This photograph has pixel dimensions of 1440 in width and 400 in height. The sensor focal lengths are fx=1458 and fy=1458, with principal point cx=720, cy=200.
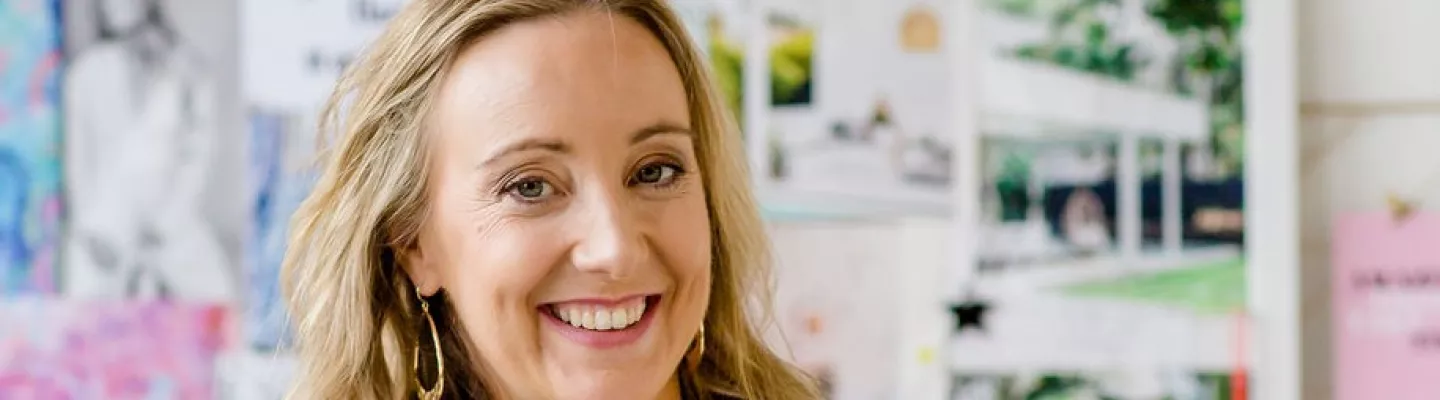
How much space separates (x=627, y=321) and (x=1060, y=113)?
1.99ft

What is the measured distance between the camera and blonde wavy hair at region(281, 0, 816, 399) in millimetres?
890

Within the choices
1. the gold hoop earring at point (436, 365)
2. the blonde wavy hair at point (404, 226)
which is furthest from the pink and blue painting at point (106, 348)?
the gold hoop earring at point (436, 365)

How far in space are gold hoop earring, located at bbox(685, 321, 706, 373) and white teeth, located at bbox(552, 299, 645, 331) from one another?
0.13 metres

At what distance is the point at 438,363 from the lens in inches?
37.5

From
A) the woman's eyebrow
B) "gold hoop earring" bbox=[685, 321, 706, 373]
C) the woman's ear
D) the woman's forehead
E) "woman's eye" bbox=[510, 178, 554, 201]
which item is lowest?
"gold hoop earring" bbox=[685, 321, 706, 373]

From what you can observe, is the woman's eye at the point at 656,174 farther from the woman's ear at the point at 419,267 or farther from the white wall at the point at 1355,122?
the white wall at the point at 1355,122

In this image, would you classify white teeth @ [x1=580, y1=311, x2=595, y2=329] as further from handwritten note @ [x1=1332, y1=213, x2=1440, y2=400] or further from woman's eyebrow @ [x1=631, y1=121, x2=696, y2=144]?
handwritten note @ [x1=1332, y1=213, x2=1440, y2=400]

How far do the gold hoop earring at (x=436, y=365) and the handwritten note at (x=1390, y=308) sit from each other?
781 millimetres

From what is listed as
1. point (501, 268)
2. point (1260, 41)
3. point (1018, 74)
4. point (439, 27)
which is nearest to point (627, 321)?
point (501, 268)

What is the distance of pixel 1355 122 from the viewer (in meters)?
1.28

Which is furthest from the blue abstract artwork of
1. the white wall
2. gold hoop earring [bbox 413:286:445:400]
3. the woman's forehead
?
→ the white wall

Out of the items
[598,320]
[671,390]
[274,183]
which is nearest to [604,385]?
[598,320]

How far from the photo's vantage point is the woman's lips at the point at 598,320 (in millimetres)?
850

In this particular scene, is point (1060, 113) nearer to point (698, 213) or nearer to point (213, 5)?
point (698, 213)
